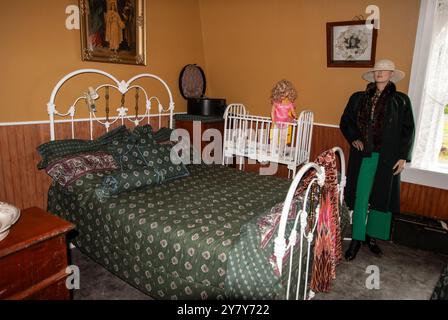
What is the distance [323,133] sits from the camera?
381 centimetres

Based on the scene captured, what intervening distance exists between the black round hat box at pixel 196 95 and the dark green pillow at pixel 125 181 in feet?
4.80

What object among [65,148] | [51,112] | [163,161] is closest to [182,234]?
[163,161]

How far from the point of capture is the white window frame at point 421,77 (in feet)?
9.78

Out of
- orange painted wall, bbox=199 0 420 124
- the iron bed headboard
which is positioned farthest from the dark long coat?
the iron bed headboard

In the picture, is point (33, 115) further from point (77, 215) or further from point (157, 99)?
point (157, 99)

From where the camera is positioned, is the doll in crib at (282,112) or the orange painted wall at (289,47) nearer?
the orange painted wall at (289,47)

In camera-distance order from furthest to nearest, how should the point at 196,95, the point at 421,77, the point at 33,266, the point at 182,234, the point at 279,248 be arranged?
1. the point at 196,95
2. the point at 421,77
3. the point at 182,234
4. the point at 33,266
5. the point at 279,248

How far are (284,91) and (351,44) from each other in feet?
2.72

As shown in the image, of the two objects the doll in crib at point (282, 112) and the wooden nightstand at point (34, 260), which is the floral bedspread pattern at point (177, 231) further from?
the doll in crib at point (282, 112)

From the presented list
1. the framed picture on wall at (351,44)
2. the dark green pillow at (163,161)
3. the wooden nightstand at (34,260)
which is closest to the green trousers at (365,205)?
the framed picture on wall at (351,44)

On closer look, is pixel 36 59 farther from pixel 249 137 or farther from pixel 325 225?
pixel 325 225

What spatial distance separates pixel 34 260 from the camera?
164 cm

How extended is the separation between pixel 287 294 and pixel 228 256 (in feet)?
1.13
